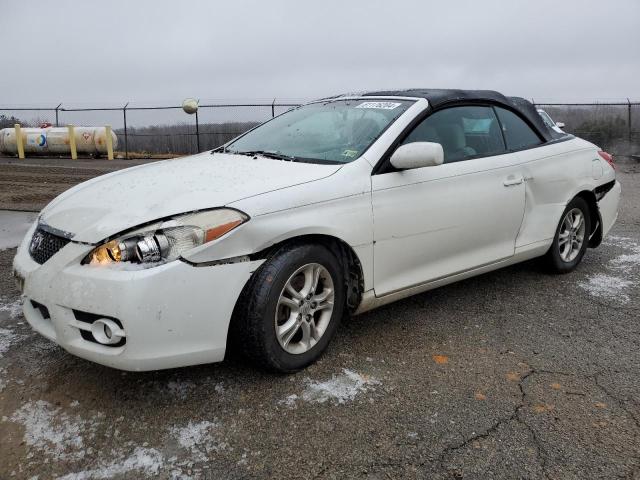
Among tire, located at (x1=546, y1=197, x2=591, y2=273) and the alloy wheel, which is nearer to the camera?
the alloy wheel

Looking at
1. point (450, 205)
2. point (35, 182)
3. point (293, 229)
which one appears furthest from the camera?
point (35, 182)

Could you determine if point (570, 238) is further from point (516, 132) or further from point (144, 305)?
point (144, 305)

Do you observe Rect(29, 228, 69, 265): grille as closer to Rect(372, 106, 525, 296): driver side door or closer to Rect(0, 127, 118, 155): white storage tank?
Rect(372, 106, 525, 296): driver side door

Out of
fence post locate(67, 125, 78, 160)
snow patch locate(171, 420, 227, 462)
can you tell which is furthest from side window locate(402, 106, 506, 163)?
fence post locate(67, 125, 78, 160)

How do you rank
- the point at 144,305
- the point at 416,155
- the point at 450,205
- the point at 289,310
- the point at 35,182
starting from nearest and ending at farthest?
the point at 144,305 < the point at 289,310 < the point at 416,155 < the point at 450,205 < the point at 35,182

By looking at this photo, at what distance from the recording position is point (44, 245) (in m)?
2.93

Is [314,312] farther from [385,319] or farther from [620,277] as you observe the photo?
[620,277]

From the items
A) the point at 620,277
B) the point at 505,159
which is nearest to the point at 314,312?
the point at 505,159

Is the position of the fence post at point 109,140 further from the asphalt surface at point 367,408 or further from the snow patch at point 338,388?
the snow patch at point 338,388

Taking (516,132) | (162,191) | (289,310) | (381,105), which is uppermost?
(381,105)

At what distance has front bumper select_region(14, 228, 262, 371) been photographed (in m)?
2.50

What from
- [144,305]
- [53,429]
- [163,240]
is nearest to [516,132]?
[163,240]

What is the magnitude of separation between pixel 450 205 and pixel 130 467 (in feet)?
7.71

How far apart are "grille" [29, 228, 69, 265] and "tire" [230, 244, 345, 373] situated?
94 cm
